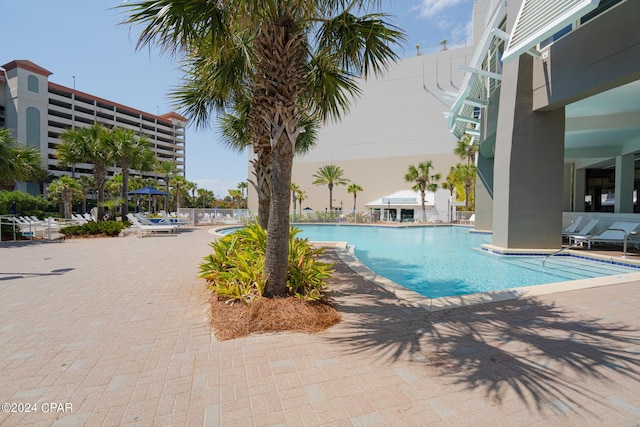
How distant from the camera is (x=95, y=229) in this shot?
14203mm

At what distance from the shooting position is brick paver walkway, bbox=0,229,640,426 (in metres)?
2.22

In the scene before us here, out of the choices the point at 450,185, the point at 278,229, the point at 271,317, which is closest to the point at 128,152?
the point at 278,229

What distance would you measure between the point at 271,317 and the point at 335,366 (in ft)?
4.02

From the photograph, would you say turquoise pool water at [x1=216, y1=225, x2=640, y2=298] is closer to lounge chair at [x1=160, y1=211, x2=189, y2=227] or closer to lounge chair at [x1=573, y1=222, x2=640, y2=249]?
lounge chair at [x1=573, y1=222, x2=640, y2=249]

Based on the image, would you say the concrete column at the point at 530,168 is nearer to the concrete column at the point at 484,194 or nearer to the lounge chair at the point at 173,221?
the concrete column at the point at 484,194

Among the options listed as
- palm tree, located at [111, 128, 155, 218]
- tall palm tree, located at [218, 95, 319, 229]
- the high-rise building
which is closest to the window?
the high-rise building

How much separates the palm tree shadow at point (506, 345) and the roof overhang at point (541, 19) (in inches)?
247

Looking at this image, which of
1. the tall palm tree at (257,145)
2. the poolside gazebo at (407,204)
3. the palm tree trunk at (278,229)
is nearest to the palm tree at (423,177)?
the poolside gazebo at (407,204)

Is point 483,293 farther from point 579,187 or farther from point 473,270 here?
point 579,187

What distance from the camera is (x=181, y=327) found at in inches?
152

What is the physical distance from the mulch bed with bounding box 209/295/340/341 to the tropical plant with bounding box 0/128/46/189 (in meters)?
13.5

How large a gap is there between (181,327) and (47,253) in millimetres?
8478

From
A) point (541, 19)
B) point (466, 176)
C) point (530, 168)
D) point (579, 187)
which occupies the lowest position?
point (530, 168)

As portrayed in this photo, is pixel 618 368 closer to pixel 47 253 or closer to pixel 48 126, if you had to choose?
pixel 47 253
